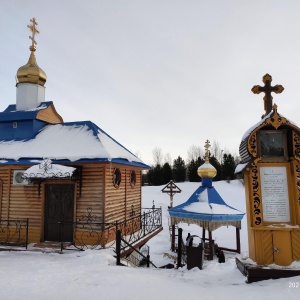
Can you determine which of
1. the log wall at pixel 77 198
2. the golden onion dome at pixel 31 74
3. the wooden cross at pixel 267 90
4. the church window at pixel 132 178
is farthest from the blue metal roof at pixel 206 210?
the golden onion dome at pixel 31 74

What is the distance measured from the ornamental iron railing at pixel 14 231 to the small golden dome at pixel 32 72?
775cm

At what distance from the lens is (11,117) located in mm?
13172

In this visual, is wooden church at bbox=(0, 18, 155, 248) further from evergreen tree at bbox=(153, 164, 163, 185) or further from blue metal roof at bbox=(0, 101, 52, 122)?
evergreen tree at bbox=(153, 164, 163, 185)

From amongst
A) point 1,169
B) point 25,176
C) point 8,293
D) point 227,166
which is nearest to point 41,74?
point 1,169

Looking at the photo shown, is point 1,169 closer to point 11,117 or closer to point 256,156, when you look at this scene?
point 11,117

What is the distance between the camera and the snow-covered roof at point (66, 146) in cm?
1063

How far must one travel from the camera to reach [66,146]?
11.5 m

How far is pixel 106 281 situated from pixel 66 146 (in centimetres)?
660

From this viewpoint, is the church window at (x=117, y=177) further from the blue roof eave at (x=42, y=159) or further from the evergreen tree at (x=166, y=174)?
the evergreen tree at (x=166, y=174)

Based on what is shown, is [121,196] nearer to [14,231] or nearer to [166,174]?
[14,231]

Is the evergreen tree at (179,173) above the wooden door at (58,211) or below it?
above

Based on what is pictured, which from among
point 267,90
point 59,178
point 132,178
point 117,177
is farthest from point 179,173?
point 267,90

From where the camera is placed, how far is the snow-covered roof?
10.6 metres

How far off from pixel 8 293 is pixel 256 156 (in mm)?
6503
